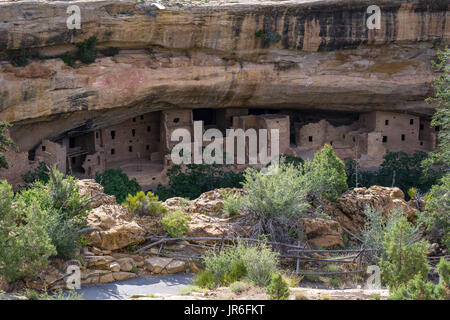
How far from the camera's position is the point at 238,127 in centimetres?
2955

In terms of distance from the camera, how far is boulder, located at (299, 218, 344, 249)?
623 inches

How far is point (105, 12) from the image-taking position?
76.7 feet

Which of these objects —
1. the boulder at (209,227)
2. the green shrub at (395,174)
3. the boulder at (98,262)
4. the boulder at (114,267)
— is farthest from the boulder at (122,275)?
the green shrub at (395,174)

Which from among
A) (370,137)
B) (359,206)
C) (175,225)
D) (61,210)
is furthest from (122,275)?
(370,137)

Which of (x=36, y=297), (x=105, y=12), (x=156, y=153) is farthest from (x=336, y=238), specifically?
(x=156, y=153)

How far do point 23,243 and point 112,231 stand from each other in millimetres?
1927

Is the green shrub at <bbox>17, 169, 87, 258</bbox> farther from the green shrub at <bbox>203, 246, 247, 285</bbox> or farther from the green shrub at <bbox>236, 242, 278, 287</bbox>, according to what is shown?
the green shrub at <bbox>236, 242, 278, 287</bbox>

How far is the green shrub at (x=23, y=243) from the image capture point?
12289 millimetres

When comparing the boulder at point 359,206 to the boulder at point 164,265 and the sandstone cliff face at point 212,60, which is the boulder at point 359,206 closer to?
the boulder at point 164,265

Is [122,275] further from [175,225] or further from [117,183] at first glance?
[117,183]

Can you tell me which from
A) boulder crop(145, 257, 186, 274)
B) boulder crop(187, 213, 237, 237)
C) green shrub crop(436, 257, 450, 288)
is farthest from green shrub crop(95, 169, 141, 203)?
green shrub crop(436, 257, 450, 288)

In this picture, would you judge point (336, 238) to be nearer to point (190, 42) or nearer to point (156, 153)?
point (190, 42)

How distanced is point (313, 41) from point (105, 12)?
25.1ft

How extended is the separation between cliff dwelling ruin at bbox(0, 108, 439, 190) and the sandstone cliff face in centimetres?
83
